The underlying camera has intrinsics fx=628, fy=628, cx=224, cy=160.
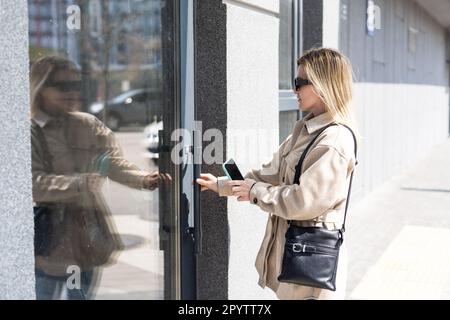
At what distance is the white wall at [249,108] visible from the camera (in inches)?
147

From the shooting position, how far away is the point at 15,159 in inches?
79.1

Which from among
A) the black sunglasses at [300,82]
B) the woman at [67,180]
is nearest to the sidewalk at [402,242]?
the black sunglasses at [300,82]

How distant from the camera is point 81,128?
3781 mm

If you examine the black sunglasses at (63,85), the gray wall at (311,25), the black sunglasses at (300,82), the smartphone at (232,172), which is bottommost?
the smartphone at (232,172)

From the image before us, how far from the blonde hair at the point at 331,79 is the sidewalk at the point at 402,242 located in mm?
1371

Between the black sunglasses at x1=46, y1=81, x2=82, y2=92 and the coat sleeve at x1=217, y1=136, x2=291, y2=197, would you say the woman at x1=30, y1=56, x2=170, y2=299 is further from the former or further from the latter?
the coat sleeve at x1=217, y1=136, x2=291, y2=197

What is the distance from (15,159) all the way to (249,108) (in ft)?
7.11

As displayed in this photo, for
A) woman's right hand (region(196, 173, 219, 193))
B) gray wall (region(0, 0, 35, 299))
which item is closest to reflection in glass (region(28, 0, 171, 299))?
woman's right hand (region(196, 173, 219, 193))

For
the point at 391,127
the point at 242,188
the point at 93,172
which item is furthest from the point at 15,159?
the point at 391,127

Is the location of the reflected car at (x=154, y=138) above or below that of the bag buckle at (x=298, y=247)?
above

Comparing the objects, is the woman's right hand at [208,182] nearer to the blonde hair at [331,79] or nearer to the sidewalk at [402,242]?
the blonde hair at [331,79]
